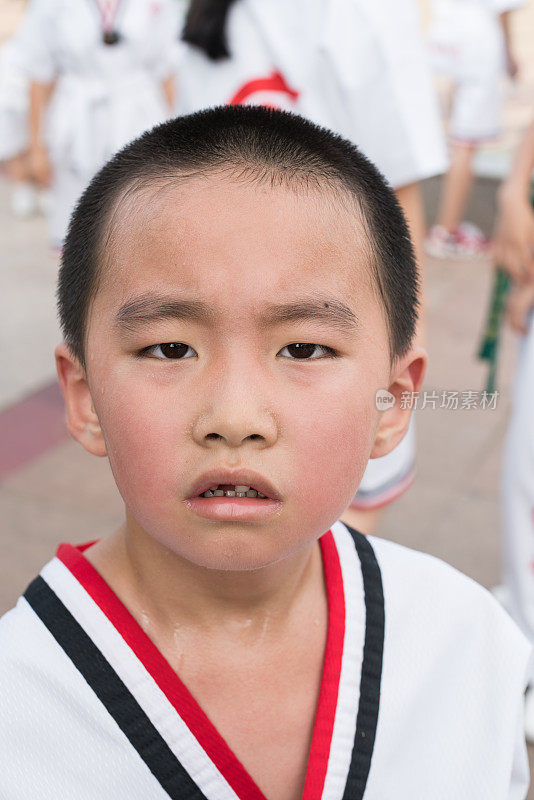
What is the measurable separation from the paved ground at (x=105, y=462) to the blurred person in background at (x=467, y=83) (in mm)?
758

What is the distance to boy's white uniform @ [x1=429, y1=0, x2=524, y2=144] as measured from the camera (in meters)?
5.35

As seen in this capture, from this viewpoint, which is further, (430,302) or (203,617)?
(430,302)

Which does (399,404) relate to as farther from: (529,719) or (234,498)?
(529,719)

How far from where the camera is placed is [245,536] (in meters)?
0.96

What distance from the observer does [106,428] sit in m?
1.03

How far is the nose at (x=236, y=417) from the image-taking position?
0.91m

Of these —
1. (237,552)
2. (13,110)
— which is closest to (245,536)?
(237,552)

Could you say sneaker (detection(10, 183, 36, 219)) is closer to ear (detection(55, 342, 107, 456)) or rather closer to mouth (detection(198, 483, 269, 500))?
ear (detection(55, 342, 107, 456))

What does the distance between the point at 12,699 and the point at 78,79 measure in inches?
122

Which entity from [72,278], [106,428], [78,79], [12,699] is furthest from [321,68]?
[78,79]

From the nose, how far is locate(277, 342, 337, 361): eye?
0.06 metres

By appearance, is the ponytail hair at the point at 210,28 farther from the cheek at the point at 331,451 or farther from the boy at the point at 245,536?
the cheek at the point at 331,451

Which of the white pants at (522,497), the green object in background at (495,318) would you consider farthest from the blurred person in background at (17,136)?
the white pants at (522,497)

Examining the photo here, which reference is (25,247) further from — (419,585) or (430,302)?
(419,585)
